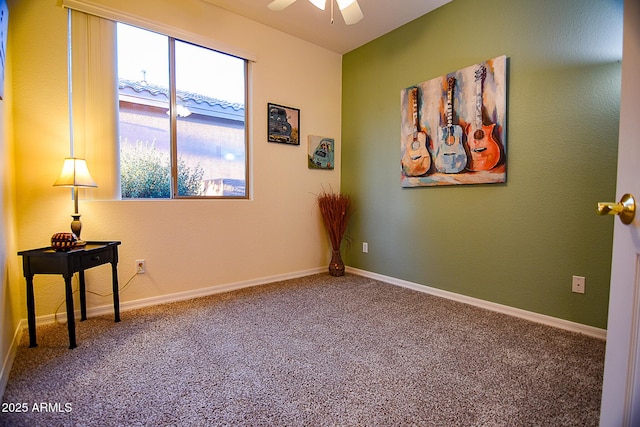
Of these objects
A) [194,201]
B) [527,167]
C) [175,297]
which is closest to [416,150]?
[527,167]

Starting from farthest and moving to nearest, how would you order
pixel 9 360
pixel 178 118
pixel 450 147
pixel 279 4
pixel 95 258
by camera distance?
pixel 178 118
pixel 450 147
pixel 279 4
pixel 95 258
pixel 9 360

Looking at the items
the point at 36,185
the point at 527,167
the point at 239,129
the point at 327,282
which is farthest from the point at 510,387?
the point at 36,185

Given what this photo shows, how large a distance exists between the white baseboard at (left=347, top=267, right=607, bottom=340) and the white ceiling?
263 centimetres

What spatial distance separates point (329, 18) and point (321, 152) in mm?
1372

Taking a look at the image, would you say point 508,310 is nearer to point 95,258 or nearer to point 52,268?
point 95,258

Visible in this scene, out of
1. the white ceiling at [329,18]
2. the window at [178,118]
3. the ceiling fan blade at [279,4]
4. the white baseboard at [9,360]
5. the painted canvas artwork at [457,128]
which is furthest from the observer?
the white ceiling at [329,18]

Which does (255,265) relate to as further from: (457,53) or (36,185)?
(457,53)

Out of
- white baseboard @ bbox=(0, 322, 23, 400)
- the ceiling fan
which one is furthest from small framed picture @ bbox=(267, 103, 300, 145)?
white baseboard @ bbox=(0, 322, 23, 400)

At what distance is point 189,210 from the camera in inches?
109

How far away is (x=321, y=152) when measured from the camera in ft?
11.9

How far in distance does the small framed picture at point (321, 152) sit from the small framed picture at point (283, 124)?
0.22 m

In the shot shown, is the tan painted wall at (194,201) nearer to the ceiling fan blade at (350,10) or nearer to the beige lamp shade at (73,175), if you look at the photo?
the beige lamp shade at (73,175)

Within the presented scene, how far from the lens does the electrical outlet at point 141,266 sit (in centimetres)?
252

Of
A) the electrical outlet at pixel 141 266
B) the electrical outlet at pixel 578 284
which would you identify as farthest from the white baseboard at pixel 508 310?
the electrical outlet at pixel 141 266
